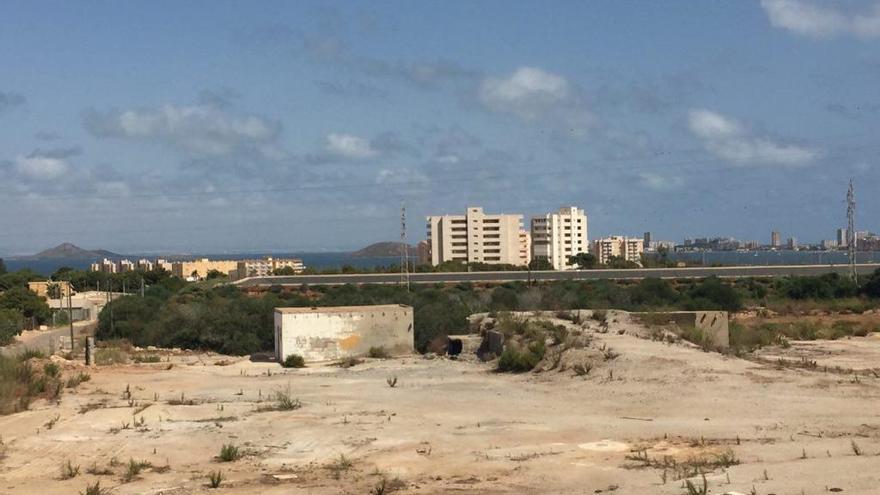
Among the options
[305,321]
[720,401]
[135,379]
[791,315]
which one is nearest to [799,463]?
[720,401]

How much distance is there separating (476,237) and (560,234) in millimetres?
18118

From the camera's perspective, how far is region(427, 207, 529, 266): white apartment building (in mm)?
153750

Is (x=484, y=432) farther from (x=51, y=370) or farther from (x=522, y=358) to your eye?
(x=51, y=370)

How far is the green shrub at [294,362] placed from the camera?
111 feet

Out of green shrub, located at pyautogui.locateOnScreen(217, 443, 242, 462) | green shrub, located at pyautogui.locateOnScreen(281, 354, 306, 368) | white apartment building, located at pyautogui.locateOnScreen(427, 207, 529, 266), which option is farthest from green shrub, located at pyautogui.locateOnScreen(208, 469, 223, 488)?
white apartment building, located at pyautogui.locateOnScreen(427, 207, 529, 266)

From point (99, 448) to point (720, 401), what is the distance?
12336 mm

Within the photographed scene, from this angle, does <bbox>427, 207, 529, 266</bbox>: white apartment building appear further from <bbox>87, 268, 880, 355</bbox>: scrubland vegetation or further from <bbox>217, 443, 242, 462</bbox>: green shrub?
<bbox>217, 443, 242, 462</bbox>: green shrub

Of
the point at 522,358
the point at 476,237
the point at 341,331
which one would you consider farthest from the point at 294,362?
the point at 476,237

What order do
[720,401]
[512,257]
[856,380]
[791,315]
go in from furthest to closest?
[512,257]
[791,315]
[856,380]
[720,401]

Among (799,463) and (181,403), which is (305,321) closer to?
(181,403)

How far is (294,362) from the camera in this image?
34031 mm

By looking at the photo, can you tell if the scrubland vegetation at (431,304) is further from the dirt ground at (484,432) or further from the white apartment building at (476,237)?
the white apartment building at (476,237)

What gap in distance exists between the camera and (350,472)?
14711 mm

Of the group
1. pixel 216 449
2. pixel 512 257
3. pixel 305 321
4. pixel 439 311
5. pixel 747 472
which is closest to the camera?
pixel 747 472
